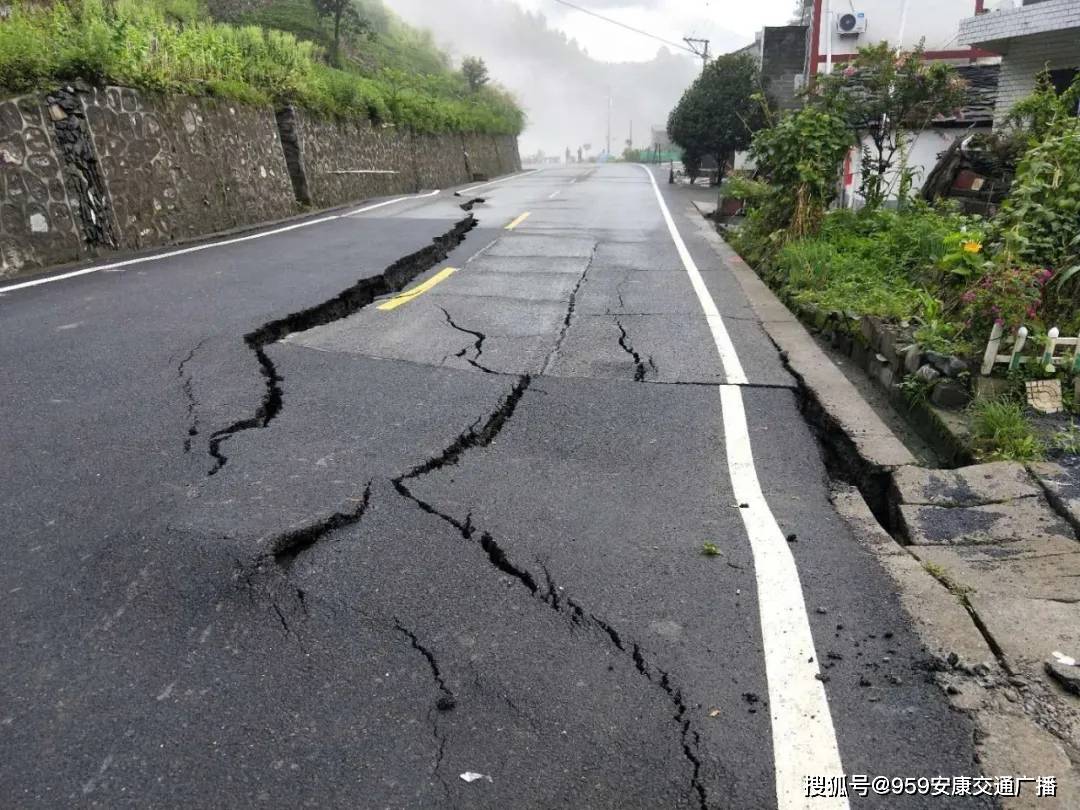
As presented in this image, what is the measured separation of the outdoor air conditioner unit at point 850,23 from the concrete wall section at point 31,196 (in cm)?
2242

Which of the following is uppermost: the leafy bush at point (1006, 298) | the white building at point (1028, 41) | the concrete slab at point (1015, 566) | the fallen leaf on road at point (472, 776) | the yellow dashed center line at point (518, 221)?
the white building at point (1028, 41)

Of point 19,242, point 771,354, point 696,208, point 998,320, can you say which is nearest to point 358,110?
point 696,208

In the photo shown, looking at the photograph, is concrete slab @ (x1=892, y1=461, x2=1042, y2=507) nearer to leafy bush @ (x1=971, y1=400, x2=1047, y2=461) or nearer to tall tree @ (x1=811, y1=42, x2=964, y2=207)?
→ leafy bush @ (x1=971, y1=400, x2=1047, y2=461)

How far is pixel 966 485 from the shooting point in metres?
3.85

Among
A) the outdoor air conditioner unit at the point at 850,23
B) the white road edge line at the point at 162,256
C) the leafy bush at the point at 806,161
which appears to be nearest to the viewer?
the white road edge line at the point at 162,256

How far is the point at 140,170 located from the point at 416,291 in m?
5.78

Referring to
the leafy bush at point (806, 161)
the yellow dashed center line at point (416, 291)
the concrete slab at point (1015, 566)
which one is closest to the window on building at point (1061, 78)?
the leafy bush at point (806, 161)

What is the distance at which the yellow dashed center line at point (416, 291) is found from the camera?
23.9 feet

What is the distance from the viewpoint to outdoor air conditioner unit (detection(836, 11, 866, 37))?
23.7 m

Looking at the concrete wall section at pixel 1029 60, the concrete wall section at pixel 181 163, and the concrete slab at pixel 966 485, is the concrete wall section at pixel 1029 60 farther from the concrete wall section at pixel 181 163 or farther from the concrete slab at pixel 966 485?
the concrete wall section at pixel 181 163

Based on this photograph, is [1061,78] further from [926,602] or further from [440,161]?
[440,161]

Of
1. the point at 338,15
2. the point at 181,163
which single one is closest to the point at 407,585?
the point at 181,163

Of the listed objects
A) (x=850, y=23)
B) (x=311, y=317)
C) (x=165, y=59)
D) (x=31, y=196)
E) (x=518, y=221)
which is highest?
(x=850, y=23)

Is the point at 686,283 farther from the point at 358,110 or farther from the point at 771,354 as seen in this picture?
the point at 358,110
